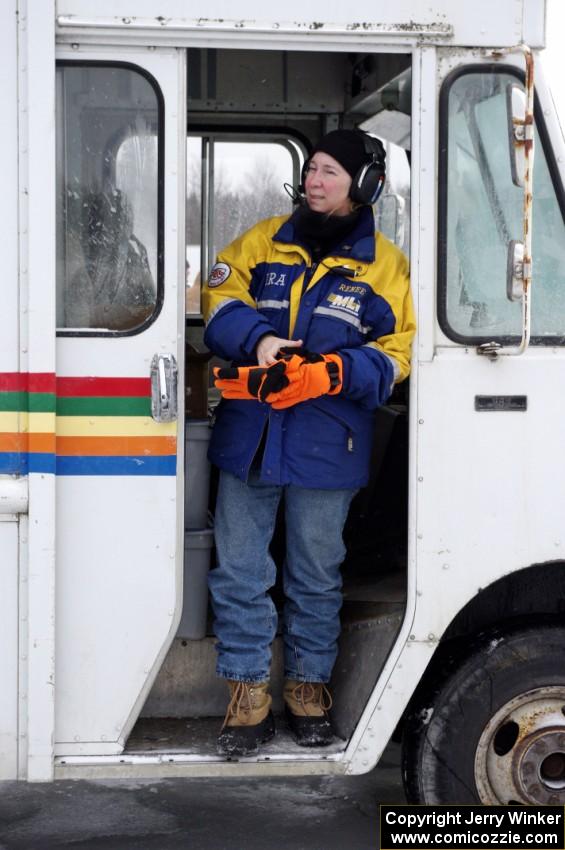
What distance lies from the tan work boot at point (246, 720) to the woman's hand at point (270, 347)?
96 cm

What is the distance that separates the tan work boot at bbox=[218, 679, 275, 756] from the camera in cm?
340

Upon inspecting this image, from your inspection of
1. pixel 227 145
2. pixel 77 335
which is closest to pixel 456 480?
pixel 77 335

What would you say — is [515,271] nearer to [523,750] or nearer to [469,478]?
[469,478]

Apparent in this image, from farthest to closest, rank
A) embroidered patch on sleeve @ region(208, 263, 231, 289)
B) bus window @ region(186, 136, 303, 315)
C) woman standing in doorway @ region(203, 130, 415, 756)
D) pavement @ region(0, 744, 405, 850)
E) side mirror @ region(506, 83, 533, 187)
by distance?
bus window @ region(186, 136, 303, 315) < pavement @ region(0, 744, 405, 850) < embroidered patch on sleeve @ region(208, 263, 231, 289) < woman standing in doorway @ region(203, 130, 415, 756) < side mirror @ region(506, 83, 533, 187)

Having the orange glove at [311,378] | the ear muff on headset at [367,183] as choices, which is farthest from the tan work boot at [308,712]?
the ear muff on headset at [367,183]

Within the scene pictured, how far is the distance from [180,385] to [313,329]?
1.42 ft

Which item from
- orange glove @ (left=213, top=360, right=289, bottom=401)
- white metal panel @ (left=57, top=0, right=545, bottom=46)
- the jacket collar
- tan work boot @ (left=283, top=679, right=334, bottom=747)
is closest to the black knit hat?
the jacket collar

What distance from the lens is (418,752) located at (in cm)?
349

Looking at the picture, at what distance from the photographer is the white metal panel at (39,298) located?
3.13 meters

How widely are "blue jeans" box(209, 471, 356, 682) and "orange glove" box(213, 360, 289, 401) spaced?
31 centimetres

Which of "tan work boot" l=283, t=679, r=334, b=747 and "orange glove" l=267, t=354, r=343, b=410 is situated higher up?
"orange glove" l=267, t=354, r=343, b=410

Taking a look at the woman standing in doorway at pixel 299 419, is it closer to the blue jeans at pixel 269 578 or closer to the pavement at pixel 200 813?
the blue jeans at pixel 269 578

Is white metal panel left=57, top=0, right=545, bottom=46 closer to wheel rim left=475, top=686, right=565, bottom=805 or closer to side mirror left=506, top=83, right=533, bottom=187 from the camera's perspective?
side mirror left=506, top=83, right=533, bottom=187

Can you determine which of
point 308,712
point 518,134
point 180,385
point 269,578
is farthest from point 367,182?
point 308,712
